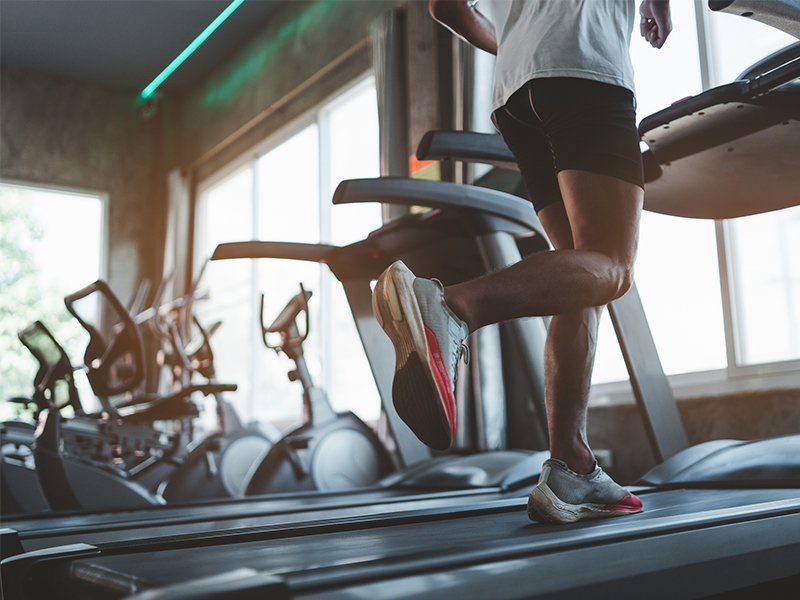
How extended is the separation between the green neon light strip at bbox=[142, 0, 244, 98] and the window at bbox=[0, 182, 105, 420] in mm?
1390

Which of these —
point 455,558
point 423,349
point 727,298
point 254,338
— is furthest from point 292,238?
point 455,558

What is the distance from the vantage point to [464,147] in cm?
178

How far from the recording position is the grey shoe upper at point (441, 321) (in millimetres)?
1062

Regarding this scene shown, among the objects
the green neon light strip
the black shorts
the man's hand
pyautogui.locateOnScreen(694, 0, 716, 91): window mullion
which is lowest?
the black shorts

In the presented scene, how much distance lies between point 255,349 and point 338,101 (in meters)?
2.19

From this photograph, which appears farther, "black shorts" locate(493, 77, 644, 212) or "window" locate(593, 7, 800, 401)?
"window" locate(593, 7, 800, 401)

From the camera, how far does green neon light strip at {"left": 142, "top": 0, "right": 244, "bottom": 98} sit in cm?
633

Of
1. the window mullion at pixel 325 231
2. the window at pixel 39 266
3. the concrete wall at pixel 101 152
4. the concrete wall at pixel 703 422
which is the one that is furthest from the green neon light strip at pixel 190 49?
the concrete wall at pixel 703 422

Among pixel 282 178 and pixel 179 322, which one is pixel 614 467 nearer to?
pixel 179 322

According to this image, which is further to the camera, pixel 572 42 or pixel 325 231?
pixel 325 231

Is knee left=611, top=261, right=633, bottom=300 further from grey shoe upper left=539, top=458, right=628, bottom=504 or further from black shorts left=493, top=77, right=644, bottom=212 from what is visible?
grey shoe upper left=539, top=458, right=628, bottom=504

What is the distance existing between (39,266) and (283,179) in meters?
2.76

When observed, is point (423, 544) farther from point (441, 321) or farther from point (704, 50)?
point (704, 50)

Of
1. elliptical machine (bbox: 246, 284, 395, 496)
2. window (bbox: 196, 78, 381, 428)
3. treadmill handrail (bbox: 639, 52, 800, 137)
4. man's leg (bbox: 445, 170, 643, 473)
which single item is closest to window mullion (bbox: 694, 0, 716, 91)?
treadmill handrail (bbox: 639, 52, 800, 137)
